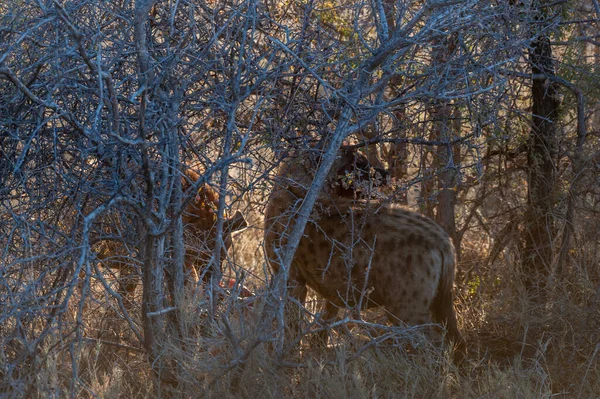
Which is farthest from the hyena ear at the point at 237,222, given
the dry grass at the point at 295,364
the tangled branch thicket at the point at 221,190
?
the dry grass at the point at 295,364

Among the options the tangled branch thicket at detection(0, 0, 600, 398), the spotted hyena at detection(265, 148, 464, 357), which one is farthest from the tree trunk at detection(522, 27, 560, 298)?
the spotted hyena at detection(265, 148, 464, 357)

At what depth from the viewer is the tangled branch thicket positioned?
3.67 metres

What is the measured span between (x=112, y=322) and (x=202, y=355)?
1.06 metres

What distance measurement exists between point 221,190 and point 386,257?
64.4 inches

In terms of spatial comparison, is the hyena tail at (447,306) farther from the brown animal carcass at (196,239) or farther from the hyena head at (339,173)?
the brown animal carcass at (196,239)

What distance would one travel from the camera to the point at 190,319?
3961 millimetres

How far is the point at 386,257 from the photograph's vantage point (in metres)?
4.96

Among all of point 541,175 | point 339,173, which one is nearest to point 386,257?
point 339,173

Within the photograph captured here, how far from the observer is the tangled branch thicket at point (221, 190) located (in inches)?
144

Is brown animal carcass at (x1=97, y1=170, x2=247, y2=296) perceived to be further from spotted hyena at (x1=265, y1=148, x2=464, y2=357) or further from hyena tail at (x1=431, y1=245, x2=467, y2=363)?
hyena tail at (x1=431, y1=245, x2=467, y2=363)

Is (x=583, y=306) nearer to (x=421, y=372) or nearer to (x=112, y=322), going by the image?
(x=421, y=372)

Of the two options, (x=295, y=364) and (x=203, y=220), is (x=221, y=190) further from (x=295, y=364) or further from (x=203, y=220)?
(x=203, y=220)

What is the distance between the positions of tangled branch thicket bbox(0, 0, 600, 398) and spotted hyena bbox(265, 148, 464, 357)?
0.89 feet

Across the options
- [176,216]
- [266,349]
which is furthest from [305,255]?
[176,216]
